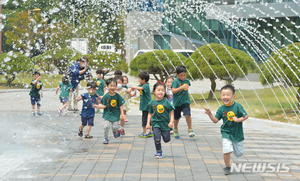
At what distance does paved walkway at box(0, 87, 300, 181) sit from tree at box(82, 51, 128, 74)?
13807mm

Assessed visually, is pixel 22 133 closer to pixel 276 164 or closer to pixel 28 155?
pixel 28 155

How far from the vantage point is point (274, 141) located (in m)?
7.50

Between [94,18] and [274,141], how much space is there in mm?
27875

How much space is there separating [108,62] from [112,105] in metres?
16.5

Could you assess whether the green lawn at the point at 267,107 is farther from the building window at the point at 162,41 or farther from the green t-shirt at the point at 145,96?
the building window at the point at 162,41

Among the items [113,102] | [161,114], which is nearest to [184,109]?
[113,102]

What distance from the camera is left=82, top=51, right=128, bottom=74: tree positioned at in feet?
75.7

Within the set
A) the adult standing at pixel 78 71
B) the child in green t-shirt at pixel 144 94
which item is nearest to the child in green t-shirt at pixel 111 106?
the child in green t-shirt at pixel 144 94

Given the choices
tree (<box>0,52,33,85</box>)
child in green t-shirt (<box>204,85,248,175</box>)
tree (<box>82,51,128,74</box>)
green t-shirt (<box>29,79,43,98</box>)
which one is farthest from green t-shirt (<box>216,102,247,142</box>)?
tree (<box>0,52,33,85</box>)

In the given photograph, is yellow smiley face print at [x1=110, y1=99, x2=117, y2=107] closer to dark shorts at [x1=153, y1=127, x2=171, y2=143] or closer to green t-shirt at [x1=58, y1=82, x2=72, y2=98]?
dark shorts at [x1=153, y1=127, x2=171, y2=143]

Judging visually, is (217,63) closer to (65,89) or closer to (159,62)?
(159,62)

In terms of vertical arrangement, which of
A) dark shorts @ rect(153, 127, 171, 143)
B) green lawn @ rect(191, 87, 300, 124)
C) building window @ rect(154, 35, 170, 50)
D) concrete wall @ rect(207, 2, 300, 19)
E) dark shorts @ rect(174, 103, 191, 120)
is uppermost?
concrete wall @ rect(207, 2, 300, 19)

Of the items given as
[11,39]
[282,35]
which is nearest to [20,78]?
[11,39]

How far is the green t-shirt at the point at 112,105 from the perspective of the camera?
7.15 m
